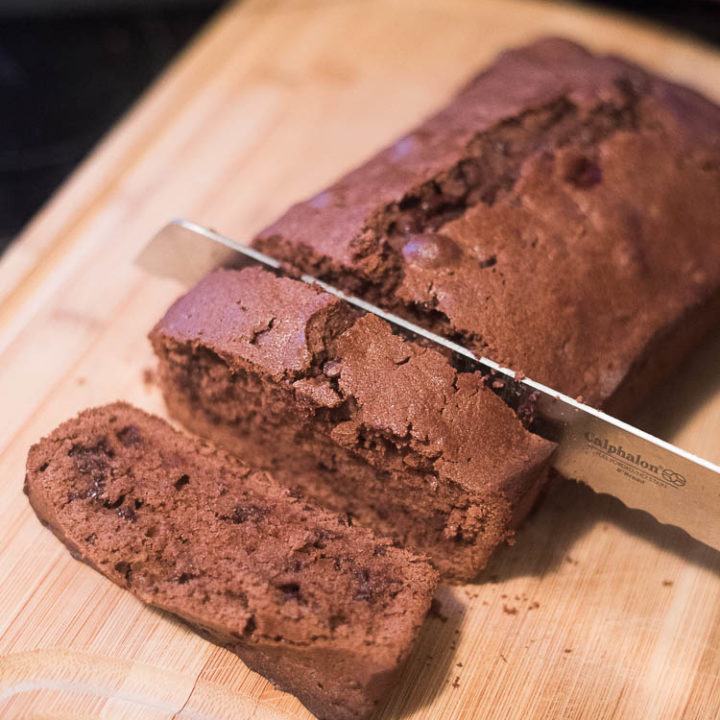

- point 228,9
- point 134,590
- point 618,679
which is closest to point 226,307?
point 134,590

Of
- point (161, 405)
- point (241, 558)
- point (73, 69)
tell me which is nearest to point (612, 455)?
point (241, 558)

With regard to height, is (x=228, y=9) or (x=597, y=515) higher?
(x=228, y=9)

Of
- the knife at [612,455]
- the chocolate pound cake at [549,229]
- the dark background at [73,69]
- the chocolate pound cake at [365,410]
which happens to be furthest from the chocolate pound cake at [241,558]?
the dark background at [73,69]

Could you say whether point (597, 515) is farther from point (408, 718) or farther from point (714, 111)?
point (714, 111)

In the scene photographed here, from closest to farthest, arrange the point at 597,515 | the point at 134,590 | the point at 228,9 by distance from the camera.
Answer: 1. the point at 134,590
2. the point at 597,515
3. the point at 228,9

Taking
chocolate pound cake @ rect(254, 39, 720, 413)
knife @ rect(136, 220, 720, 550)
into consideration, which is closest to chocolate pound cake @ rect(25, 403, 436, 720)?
knife @ rect(136, 220, 720, 550)

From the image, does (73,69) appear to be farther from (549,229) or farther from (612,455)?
(612,455)

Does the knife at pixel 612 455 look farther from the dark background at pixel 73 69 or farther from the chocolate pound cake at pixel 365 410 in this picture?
the dark background at pixel 73 69
